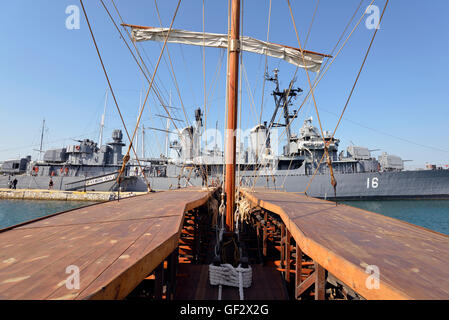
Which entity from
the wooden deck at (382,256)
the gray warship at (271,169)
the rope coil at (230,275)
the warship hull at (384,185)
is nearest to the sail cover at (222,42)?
the wooden deck at (382,256)

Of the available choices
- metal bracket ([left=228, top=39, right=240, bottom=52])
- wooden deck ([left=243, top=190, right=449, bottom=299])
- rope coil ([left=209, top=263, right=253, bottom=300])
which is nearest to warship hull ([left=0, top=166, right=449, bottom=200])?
metal bracket ([left=228, top=39, right=240, bottom=52])

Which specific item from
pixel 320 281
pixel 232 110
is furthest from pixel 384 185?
pixel 320 281

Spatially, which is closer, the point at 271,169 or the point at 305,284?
the point at 305,284

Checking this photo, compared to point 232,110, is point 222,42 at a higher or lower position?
higher

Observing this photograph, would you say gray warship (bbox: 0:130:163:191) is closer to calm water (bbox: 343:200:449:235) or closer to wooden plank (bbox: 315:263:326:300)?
wooden plank (bbox: 315:263:326:300)

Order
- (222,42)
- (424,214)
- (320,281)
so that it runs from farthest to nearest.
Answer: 1. (424,214)
2. (222,42)
3. (320,281)

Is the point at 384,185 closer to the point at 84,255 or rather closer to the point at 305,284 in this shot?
the point at 305,284

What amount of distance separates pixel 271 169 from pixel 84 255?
1947 cm

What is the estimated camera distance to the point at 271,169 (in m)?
19.8

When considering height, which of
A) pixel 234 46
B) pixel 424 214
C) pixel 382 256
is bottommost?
pixel 424 214

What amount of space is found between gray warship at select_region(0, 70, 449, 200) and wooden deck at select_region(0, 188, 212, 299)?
49.0ft
